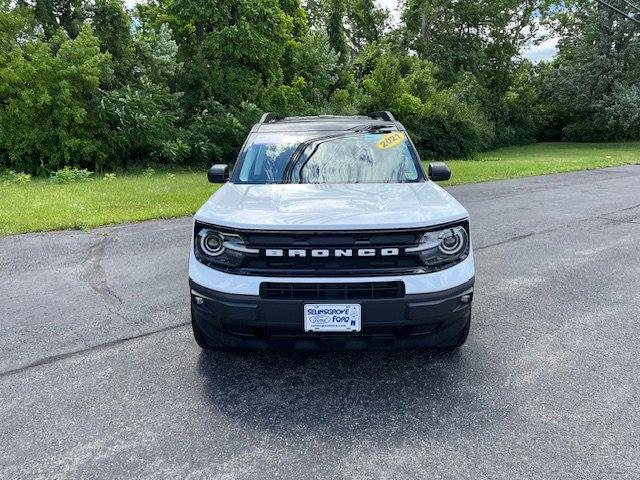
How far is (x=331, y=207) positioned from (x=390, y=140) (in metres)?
1.67

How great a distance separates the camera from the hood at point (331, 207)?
116 inches

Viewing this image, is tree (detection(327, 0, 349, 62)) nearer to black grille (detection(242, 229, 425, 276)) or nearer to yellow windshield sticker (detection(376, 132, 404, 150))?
yellow windshield sticker (detection(376, 132, 404, 150))

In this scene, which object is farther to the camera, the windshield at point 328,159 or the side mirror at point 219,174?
the side mirror at point 219,174

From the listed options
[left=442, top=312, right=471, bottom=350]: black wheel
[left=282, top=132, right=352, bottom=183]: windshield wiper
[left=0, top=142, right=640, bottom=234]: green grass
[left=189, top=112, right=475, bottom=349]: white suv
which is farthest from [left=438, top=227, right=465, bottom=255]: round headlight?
[left=0, top=142, right=640, bottom=234]: green grass

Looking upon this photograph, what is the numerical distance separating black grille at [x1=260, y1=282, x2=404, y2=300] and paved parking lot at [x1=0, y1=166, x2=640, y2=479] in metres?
0.67

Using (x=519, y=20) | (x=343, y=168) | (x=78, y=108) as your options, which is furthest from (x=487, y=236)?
(x=519, y=20)

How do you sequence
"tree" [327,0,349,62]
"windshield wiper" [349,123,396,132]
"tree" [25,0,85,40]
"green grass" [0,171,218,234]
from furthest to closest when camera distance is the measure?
"tree" [327,0,349,62], "tree" [25,0,85,40], "green grass" [0,171,218,234], "windshield wiper" [349,123,396,132]

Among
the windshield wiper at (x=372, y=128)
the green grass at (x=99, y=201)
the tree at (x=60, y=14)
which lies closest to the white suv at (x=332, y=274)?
the windshield wiper at (x=372, y=128)

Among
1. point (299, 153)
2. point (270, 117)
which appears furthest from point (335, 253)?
point (270, 117)

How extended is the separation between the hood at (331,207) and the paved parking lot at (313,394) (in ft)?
3.56

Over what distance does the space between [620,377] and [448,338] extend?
1226mm

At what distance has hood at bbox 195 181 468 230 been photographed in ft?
9.66

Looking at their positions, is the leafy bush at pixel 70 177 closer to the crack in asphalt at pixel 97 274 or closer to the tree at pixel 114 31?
the tree at pixel 114 31

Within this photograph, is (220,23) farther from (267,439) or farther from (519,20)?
(519,20)
